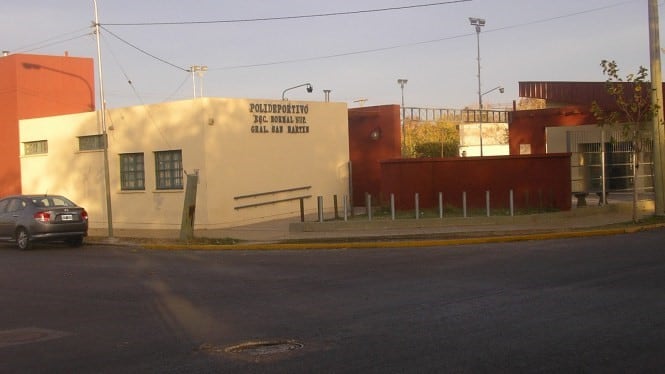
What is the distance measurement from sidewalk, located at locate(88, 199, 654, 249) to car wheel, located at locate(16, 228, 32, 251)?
2.35m

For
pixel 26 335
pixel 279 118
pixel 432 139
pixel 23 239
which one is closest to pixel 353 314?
pixel 26 335

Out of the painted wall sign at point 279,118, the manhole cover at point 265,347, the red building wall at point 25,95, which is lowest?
the manhole cover at point 265,347

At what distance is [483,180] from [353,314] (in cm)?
1452

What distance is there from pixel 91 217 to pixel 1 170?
7162 mm

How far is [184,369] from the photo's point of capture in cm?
691

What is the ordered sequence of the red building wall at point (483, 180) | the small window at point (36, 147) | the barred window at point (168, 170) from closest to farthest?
the red building wall at point (483, 180), the barred window at point (168, 170), the small window at point (36, 147)

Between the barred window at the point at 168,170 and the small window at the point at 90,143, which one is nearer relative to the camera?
the barred window at the point at 168,170

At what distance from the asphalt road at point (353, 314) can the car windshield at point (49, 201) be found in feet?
18.3

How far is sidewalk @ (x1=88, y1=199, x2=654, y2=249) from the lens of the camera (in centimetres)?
1880

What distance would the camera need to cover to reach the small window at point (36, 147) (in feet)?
101

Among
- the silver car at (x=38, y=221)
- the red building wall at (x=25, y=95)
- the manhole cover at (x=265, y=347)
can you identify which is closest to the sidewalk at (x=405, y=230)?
the silver car at (x=38, y=221)

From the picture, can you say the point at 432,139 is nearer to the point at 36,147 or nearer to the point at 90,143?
the point at 36,147

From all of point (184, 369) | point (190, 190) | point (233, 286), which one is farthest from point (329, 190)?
point (184, 369)

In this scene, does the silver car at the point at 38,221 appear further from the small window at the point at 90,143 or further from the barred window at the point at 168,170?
the small window at the point at 90,143
